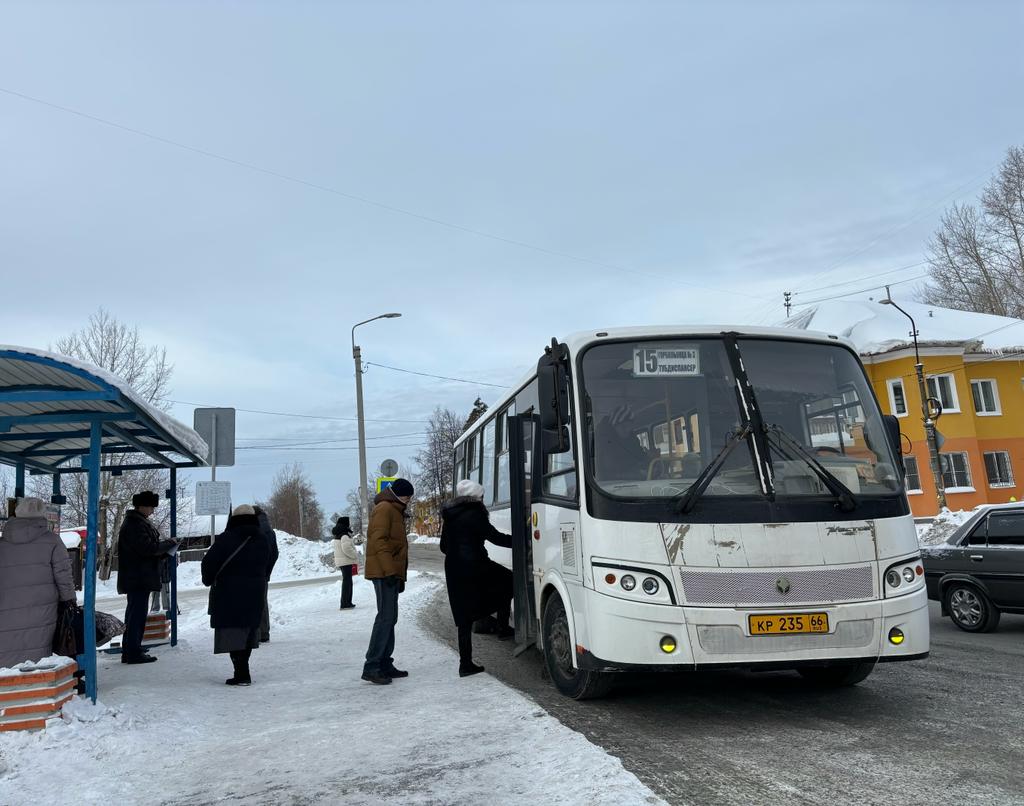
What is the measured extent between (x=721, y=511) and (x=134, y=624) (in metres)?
6.63

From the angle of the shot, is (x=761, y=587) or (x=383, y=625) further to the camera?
(x=383, y=625)

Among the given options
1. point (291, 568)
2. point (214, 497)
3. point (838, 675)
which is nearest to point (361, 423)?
point (291, 568)

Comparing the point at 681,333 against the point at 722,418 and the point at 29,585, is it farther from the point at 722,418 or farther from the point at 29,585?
the point at 29,585

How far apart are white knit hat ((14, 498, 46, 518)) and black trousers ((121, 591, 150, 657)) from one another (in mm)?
2683

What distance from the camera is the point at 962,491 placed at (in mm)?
35375

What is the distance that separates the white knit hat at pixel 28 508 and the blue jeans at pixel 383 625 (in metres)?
2.93

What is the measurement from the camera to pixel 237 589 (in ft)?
26.0

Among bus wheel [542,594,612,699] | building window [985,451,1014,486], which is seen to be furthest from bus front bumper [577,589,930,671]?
building window [985,451,1014,486]

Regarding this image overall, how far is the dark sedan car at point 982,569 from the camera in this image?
962 centimetres

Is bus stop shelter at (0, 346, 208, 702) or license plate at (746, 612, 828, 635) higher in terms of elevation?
bus stop shelter at (0, 346, 208, 702)

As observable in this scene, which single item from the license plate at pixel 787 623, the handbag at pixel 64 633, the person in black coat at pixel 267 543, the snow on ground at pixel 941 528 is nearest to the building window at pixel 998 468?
the snow on ground at pixel 941 528

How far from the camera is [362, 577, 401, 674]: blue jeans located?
308 inches

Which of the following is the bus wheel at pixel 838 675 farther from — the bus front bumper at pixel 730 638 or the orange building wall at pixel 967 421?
the orange building wall at pixel 967 421

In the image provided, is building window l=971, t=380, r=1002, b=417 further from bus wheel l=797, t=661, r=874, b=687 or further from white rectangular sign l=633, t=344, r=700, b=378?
white rectangular sign l=633, t=344, r=700, b=378
